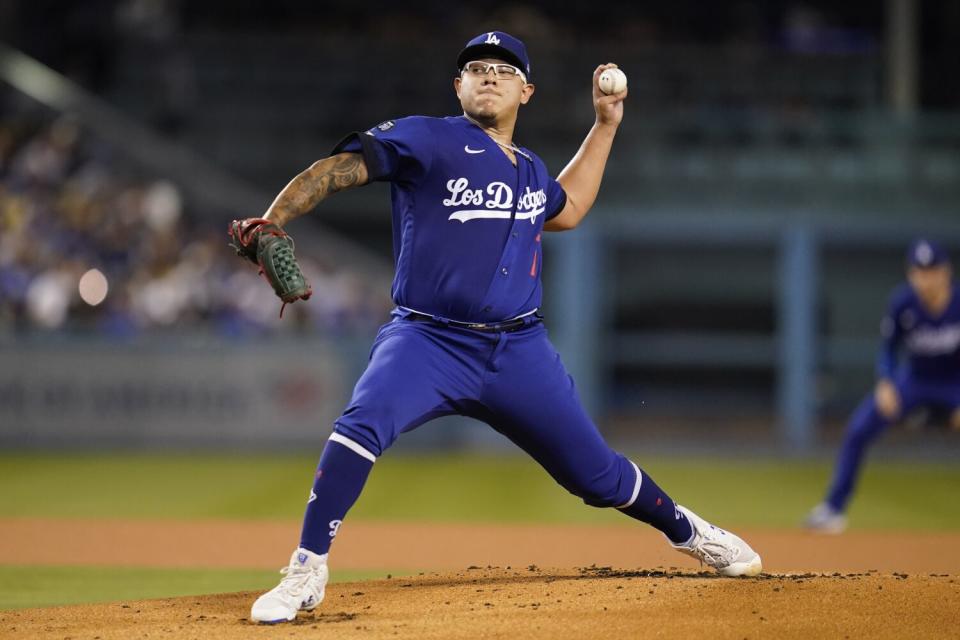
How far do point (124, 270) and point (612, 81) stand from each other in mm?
11658

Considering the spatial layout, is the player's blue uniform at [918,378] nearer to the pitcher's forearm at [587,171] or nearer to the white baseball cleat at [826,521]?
the white baseball cleat at [826,521]

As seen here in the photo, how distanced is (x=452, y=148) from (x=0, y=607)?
2962 mm

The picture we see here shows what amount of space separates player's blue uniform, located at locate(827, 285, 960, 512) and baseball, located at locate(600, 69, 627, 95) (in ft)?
15.2

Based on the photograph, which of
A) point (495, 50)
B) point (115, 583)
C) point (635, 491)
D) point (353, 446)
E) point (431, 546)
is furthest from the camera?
point (431, 546)

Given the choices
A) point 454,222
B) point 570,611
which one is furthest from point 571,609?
point 454,222

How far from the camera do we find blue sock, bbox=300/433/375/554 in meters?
4.60

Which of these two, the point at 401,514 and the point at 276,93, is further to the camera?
the point at 276,93

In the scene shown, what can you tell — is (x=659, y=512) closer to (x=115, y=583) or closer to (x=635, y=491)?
(x=635, y=491)

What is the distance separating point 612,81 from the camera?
17.7ft

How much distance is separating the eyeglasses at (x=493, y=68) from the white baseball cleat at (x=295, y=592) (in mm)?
1993

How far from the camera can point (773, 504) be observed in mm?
10820

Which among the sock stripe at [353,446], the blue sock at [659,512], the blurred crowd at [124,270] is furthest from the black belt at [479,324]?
the blurred crowd at [124,270]

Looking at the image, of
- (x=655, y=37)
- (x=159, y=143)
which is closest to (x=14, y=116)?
(x=159, y=143)

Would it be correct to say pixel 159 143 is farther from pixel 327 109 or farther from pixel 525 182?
pixel 525 182
